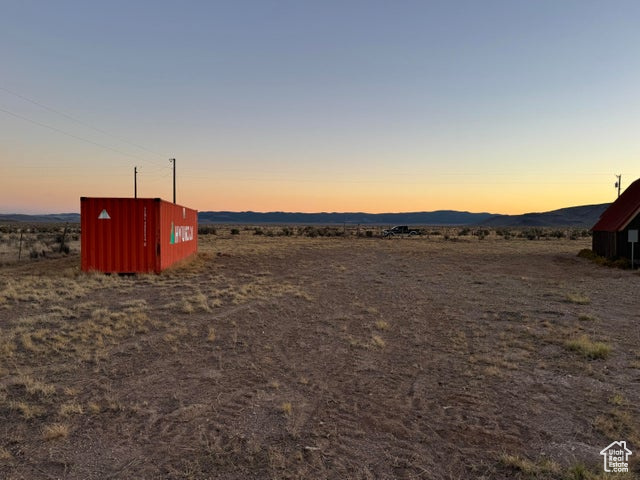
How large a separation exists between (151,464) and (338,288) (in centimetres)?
1212

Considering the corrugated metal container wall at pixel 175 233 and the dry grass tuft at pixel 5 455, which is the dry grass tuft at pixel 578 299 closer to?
the dry grass tuft at pixel 5 455

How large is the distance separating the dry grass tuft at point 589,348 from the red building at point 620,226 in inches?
688

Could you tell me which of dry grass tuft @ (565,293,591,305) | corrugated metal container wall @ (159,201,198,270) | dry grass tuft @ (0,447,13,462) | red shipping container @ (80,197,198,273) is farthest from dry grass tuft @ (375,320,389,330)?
corrugated metal container wall @ (159,201,198,270)

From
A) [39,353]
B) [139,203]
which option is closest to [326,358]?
[39,353]

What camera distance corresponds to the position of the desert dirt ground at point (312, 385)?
4562 mm

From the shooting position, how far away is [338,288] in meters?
16.3

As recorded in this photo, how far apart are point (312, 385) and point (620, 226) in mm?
22530

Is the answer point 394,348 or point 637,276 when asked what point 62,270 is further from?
point 637,276

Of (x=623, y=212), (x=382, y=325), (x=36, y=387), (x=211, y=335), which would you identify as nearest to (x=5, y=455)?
(x=36, y=387)

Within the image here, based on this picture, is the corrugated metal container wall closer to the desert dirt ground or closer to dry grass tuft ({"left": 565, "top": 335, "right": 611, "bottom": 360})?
the desert dirt ground

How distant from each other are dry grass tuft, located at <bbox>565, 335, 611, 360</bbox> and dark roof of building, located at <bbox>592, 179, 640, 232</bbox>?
17.4 metres

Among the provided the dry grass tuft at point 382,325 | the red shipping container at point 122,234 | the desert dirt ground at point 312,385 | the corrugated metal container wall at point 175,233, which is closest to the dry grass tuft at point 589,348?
the desert dirt ground at point 312,385

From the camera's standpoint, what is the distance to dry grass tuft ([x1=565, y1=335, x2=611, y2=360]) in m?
8.06

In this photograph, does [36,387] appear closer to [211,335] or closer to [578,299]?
[211,335]
